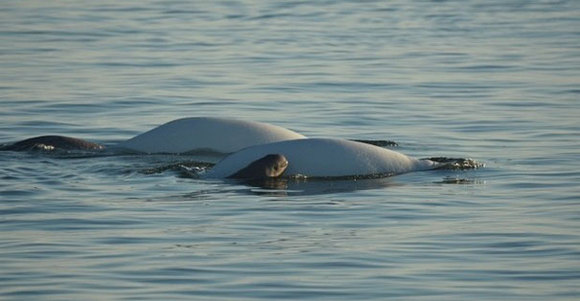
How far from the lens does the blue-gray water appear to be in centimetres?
1141

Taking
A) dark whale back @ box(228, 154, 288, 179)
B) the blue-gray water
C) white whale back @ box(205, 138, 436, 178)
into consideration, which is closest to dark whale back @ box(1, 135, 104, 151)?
the blue-gray water

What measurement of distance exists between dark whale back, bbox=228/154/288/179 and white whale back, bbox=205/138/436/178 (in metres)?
0.15

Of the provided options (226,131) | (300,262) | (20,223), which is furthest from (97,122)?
(300,262)

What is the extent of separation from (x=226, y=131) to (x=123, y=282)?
607 centimetres

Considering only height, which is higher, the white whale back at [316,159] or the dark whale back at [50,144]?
the dark whale back at [50,144]

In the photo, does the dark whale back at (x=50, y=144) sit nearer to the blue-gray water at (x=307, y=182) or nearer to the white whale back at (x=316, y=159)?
the blue-gray water at (x=307, y=182)

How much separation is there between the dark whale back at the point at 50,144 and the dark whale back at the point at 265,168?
2371 millimetres

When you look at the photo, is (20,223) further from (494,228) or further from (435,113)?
(435,113)

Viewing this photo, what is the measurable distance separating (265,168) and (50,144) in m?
3.01

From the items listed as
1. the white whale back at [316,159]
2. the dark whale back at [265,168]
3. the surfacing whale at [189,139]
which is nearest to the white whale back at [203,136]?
the surfacing whale at [189,139]

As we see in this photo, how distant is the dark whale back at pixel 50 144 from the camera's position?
17000 mm

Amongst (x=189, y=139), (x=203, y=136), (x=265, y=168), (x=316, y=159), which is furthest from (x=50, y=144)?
(x=316, y=159)

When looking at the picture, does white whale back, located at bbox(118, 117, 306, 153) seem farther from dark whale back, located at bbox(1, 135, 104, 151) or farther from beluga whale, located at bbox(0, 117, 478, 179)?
dark whale back, located at bbox(1, 135, 104, 151)

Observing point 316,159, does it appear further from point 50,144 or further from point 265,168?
point 50,144
